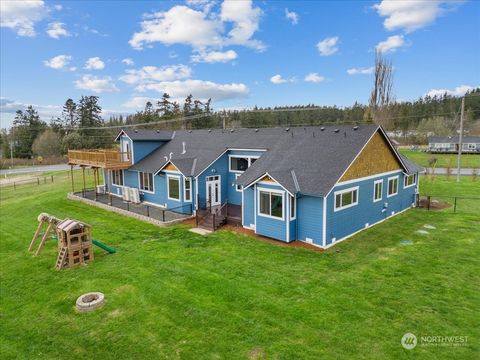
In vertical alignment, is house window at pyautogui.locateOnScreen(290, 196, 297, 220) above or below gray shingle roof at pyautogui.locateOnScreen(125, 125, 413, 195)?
below

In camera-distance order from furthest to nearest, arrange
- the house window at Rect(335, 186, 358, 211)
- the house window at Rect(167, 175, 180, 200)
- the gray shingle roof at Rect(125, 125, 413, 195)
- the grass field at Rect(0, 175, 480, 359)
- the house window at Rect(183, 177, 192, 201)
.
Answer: the house window at Rect(167, 175, 180, 200)
the house window at Rect(183, 177, 192, 201)
the gray shingle roof at Rect(125, 125, 413, 195)
the house window at Rect(335, 186, 358, 211)
the grass field at Rect(0, 175, 480, 359)

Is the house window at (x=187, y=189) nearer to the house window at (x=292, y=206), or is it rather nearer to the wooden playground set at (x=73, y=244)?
the wooden playground set at (x=73, y=244)

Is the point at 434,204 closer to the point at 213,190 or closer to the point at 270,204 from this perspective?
the point at 270,204

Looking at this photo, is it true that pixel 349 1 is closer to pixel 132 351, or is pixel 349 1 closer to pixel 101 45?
pixel 101 45

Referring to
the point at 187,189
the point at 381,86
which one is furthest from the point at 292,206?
the point at 381,86

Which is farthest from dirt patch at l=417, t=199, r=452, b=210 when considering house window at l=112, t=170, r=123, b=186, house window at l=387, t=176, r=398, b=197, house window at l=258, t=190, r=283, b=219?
house window at l=112, t=170, r=123, b=186

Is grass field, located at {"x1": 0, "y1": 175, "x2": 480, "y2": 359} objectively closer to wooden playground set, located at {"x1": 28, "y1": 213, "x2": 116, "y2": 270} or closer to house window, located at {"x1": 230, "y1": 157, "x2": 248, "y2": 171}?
wooden playground set, located at {"x1": 28, "y1": 213, "x2": 116, "y2": 270}

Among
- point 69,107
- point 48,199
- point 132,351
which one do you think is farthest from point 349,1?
point 69,107

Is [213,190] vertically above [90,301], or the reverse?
[213,190]
